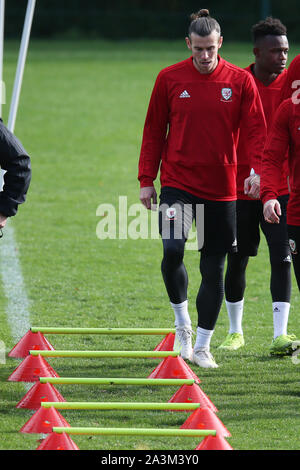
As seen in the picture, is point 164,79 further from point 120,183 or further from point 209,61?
point 120,183

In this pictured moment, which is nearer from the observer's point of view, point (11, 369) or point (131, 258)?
point (11, 369)

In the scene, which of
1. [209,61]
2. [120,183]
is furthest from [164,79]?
[120,183]

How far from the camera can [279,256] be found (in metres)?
6.66

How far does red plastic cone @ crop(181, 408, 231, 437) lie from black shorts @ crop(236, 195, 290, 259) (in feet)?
6.76

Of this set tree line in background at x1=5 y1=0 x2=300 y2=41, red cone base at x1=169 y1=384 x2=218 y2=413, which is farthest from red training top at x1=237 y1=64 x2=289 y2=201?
tree line in background at x1=5 y1=0 x2=300 y2=41

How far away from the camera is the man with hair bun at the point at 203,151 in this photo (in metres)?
6.17

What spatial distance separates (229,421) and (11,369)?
1.68 metres

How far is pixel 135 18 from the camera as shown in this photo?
3869 centimetres

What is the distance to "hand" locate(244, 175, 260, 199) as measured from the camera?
604cm

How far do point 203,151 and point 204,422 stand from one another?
2.05 meters

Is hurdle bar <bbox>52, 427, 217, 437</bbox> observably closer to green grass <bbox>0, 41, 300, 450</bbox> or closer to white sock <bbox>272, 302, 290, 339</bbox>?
green grass <bbox>0, 41, 300, 450</bbox>

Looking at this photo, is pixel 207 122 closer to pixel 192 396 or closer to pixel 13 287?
pixel 192 396

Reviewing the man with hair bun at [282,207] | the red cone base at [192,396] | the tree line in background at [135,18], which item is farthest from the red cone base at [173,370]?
the tree line in background at [135,18]
